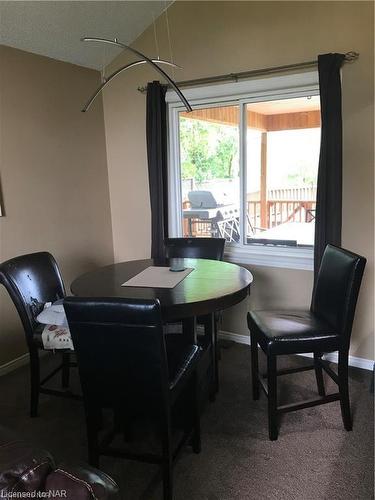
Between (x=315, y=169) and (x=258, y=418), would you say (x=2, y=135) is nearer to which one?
(x=315, y=169)

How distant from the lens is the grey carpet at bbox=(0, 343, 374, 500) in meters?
1.76

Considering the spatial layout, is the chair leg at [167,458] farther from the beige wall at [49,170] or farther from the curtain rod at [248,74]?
the curtain rod at [248,74]

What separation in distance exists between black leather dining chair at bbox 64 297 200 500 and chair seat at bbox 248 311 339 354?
512 mm

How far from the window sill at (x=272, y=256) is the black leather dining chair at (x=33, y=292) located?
1423mm

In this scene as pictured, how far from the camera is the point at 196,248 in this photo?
3.00 meters

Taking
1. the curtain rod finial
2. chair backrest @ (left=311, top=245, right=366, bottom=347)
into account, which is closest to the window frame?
the curtain rod finial

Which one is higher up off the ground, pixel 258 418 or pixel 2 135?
pixel 2 135

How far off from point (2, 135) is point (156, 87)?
4.01ft

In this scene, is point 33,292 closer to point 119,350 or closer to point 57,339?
point 57,339

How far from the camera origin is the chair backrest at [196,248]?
295cm

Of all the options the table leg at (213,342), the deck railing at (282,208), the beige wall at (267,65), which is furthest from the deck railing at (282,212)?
the table leg at (213,342)

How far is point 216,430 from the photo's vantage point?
7.12ft

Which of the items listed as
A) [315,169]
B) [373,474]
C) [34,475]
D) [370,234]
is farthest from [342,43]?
[34,475]

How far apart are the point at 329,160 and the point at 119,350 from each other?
6.20 ft
